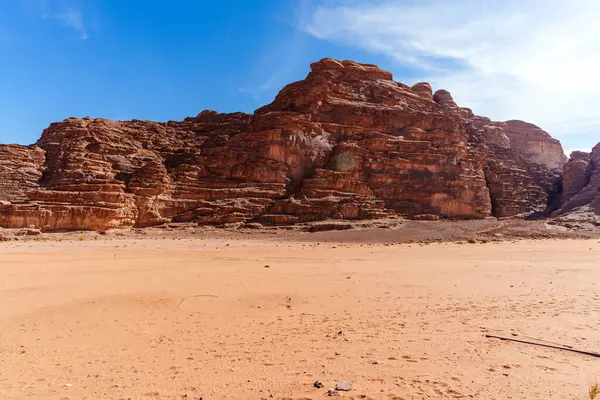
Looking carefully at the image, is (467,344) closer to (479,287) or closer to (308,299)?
(308,299)

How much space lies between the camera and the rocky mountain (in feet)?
132

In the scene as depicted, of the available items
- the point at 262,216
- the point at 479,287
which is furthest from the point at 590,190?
the point at 479,287

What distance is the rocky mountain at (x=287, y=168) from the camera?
40312 mm

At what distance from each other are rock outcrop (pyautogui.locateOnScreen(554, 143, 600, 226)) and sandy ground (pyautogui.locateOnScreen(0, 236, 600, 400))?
4687cm

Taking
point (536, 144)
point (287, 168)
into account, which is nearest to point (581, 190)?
point (536, 144)

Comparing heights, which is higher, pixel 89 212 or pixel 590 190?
pixel 590 190

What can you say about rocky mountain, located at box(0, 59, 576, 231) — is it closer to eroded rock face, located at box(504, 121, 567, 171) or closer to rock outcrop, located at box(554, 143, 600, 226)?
rock outcrop, located at box(554, 143, 600, 226)

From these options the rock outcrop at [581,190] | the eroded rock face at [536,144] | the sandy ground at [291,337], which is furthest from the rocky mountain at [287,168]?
the sandy ground at [291,337]

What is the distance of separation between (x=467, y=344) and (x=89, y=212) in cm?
4068

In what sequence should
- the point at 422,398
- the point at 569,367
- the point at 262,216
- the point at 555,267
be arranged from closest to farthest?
1. the point at 422,398
2. the point at 569,367
3. the point at 555,267
4. the point at 262,216

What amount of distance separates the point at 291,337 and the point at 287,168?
142ft

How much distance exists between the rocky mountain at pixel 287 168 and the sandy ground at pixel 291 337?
31018 millimetres

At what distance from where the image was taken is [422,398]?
351cm

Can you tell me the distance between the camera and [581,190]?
58594 millimetres
